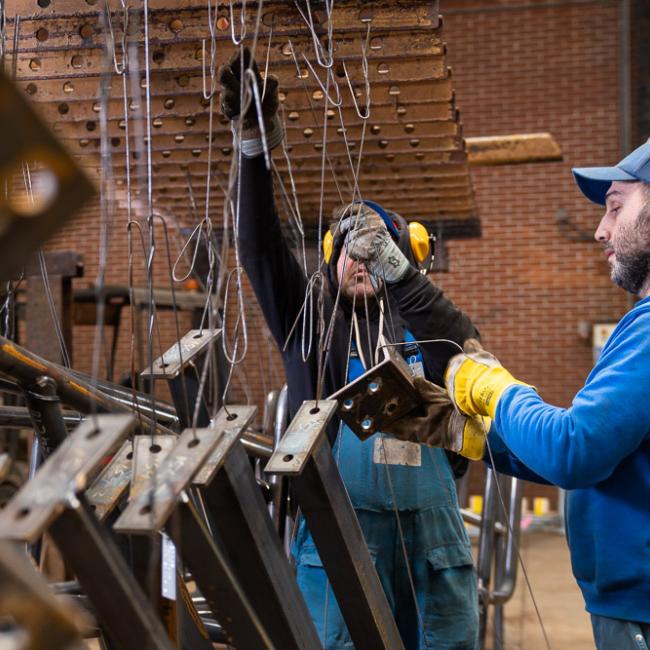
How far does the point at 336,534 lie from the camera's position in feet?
5.46

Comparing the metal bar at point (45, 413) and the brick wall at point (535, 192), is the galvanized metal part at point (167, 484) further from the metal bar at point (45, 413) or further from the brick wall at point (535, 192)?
the brick wall at point (535, 192)

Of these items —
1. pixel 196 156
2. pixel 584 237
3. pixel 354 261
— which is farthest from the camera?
pixel 584 237

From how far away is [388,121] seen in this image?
337 centimetres

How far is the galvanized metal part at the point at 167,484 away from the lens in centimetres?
110

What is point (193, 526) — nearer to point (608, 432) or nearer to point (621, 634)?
point (608, 432)

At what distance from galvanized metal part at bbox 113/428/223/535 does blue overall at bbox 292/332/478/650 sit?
1.13m

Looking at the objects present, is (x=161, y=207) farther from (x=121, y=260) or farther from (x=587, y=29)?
(x=587, y=29)

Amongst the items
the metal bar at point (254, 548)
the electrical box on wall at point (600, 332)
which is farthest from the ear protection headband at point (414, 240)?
the electrical box on wall at point (600, 332)

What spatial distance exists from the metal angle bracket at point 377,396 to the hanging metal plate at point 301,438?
12 cm

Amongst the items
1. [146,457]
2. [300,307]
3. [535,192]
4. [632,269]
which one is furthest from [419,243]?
[535,192]

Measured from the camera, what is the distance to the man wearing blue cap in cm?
158

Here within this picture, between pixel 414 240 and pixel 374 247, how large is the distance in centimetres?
Result: 45

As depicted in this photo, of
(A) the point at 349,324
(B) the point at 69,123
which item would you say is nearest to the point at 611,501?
(A) the point at 349,324

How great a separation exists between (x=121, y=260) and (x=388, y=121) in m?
6.78
